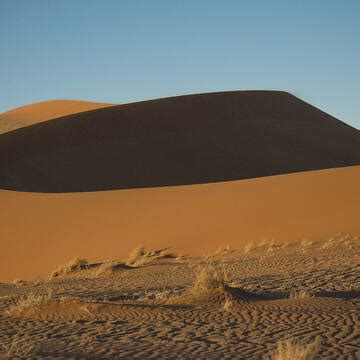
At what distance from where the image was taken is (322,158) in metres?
51.3

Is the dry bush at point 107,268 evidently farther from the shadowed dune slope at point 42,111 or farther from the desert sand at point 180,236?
the shadowed dune slope at point 42,111

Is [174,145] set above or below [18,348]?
above

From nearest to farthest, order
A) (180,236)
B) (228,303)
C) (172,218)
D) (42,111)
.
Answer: (228,303), (180,236), (172,218), (42,111)

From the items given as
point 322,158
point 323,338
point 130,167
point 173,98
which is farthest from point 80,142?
point 323,338

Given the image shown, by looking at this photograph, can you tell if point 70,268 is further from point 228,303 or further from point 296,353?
point 296,353

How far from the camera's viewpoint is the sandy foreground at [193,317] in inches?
248

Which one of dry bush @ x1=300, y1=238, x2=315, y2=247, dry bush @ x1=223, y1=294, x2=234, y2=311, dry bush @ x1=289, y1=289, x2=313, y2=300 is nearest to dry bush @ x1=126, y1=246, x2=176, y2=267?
dry bush @ x1=300, y1=238, x2=315, y2=247

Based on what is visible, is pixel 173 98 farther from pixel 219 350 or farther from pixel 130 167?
pixel 219 350

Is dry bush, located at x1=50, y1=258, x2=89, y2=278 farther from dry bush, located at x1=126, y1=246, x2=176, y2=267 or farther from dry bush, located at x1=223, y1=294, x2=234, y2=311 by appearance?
dry bush, located at x1=223, y1=294, x2=234, y2=311

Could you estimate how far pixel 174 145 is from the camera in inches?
1884

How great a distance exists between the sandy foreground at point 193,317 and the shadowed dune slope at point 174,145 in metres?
23.7

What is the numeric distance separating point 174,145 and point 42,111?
137ft

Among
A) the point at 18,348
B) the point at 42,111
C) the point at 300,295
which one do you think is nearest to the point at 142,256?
the point at 300,295

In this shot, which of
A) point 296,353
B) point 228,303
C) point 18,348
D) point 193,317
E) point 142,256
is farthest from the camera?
point 142,256
